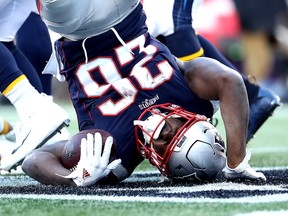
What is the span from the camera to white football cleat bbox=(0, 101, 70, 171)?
3.41 m

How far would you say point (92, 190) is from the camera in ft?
8.87

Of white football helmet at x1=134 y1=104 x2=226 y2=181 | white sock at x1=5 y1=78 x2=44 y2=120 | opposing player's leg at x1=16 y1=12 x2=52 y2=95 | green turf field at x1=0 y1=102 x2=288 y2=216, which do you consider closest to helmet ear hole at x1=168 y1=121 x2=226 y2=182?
white football helmet at x1=134 y1=104 x2=226 y2=181

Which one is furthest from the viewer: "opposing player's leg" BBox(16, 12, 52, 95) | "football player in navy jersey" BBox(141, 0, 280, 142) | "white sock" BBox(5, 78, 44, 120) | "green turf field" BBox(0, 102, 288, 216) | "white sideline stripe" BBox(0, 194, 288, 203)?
"opposing player's leg" BBox(16, 12, 52, 95)

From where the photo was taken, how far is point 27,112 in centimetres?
357

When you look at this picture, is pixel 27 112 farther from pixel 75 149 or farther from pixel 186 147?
pixel 186 147

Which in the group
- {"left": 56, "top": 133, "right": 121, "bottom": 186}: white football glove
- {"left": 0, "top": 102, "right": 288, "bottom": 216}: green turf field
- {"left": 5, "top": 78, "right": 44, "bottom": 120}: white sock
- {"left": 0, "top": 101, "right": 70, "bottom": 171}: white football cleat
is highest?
{"left": 0, "top": 102, "right": 288, "bottom": 216}: green turf field

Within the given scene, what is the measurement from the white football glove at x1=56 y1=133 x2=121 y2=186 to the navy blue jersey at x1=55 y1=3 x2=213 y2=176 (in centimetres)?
13

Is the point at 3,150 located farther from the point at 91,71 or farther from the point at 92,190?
the point at 92,190

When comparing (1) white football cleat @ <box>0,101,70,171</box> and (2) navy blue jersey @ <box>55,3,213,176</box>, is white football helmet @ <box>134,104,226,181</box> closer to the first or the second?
(2) navy blue jersey @ <box>55,3,213,176</box>

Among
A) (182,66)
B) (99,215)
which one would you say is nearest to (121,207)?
(99,215)

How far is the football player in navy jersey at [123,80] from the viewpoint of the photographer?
2.85 m

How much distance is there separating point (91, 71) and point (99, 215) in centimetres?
91

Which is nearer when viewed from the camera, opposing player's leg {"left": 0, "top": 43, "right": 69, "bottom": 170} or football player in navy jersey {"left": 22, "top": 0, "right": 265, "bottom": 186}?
football player in navy jersey {"left": 22, "top": 0, "right": 265, "bottom": 186}

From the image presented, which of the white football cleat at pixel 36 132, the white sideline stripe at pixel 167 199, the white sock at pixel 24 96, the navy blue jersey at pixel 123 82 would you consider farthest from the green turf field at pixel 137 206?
the white sock at pixel 24 96
